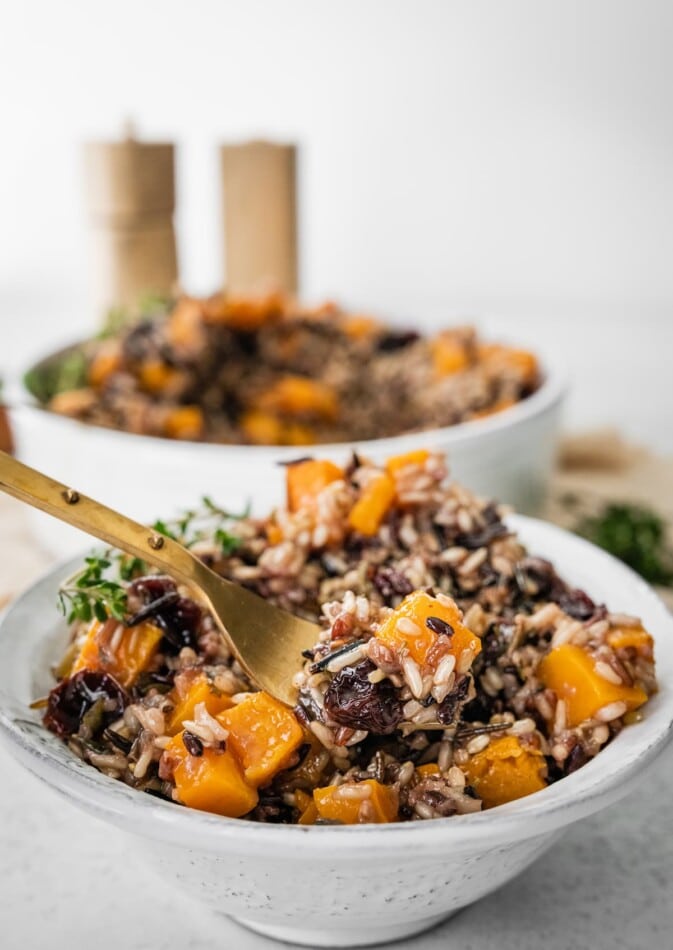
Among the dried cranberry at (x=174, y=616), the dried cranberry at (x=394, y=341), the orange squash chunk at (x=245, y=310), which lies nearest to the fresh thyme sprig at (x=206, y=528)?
the dried cranberry at (x=174, y=616)

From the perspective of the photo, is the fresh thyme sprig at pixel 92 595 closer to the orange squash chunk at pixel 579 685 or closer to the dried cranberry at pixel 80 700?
the dried cranberry at pixel 80 700

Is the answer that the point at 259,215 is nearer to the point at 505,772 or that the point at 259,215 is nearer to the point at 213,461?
the point at 213,461

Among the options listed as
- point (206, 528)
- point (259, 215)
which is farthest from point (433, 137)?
point (206, 528)

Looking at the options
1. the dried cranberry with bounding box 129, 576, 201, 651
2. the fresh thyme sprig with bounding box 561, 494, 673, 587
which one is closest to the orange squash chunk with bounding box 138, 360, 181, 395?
the fresh thyme sprig with bounding box 561, 494, 673, 587

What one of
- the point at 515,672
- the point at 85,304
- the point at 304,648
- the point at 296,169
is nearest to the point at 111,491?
the point at 304,648

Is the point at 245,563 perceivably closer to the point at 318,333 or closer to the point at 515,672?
the point at 515,672
